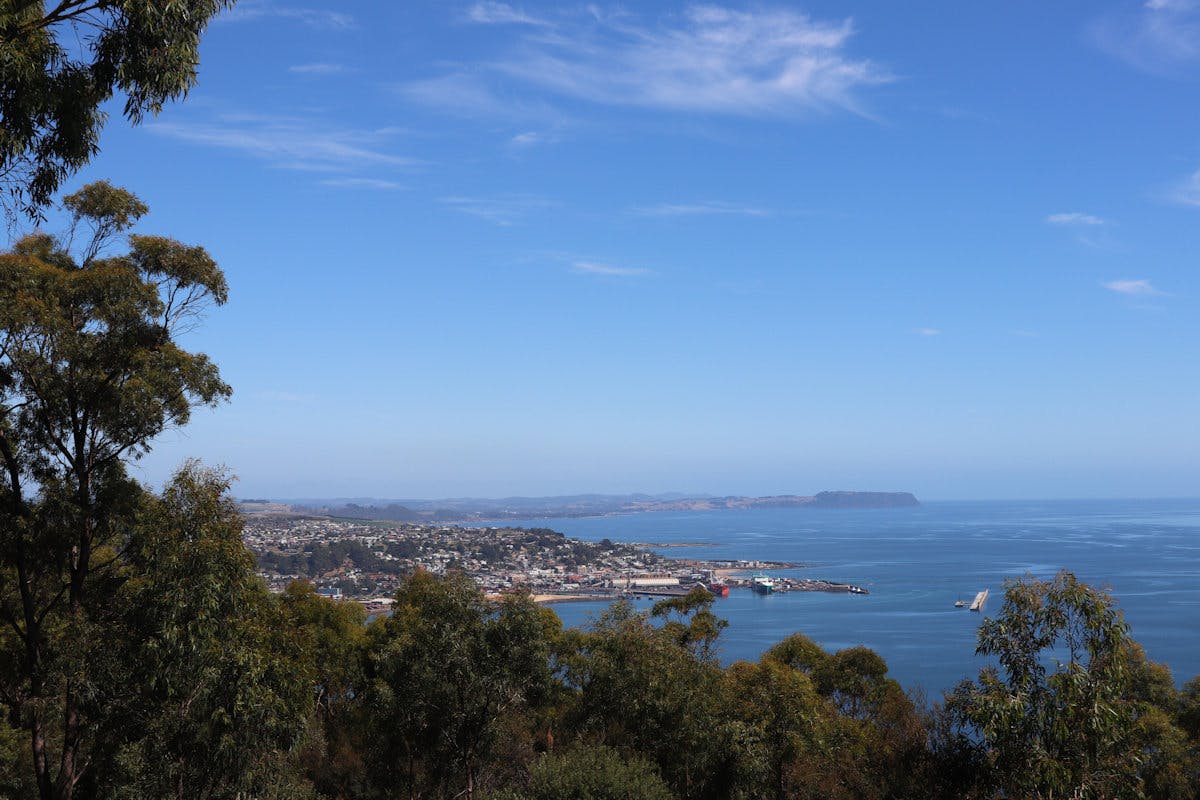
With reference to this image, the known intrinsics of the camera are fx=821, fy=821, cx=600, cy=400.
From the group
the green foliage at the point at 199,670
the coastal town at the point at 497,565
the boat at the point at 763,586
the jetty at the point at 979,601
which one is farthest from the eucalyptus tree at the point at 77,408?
the boat at the point at 763,586

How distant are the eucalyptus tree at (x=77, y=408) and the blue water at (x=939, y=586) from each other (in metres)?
10.4

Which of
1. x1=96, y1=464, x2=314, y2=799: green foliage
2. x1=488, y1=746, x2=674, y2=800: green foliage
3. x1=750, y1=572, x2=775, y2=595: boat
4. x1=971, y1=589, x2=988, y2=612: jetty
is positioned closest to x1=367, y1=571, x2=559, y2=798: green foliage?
x1=488, y1=746, x2=674, y2=800: green foliage

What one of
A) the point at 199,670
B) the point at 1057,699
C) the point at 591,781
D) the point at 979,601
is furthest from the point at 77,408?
the point at 979,601

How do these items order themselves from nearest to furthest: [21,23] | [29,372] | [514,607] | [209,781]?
[21,23] → [209,781] → [29,372] → [514,607]

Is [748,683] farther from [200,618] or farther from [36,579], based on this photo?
[36,579]

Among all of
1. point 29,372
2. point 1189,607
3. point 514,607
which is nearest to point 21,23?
point 29,372

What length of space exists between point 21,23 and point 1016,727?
9.85 metres

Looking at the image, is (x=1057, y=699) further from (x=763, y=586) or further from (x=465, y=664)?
(x=763, y=586)

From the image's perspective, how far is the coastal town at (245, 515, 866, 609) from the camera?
58.6m

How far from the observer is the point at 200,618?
301 inches

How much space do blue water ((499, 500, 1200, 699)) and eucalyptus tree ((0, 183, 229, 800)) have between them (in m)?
10.4

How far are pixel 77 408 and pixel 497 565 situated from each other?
67752 mm

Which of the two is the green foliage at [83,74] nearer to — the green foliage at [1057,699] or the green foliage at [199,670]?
the green foliage at [199,670]

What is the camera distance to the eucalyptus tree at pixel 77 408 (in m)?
8.80
